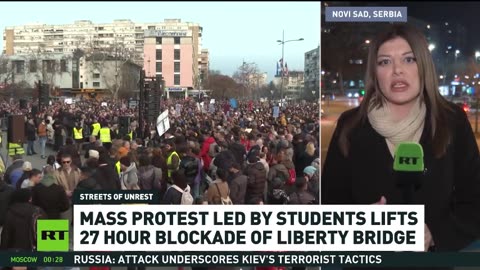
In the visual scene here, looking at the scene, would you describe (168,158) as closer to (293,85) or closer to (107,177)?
(107,177)

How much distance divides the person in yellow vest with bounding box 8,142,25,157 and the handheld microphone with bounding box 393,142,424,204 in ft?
7.37

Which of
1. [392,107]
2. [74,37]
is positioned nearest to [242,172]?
[392,107]

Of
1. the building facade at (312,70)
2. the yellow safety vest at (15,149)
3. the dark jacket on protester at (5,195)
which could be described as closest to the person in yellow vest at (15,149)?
the yellow safety vest at (15,149)

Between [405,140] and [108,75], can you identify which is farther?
[108,75]

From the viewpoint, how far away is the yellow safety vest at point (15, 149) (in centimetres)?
501

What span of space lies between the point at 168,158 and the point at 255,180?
1.77ft

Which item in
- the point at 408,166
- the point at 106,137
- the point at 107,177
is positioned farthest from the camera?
the point at 106,137

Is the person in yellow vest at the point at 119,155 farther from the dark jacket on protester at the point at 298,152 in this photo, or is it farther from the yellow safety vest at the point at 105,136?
the dark jacket on protester at the point at 298,152

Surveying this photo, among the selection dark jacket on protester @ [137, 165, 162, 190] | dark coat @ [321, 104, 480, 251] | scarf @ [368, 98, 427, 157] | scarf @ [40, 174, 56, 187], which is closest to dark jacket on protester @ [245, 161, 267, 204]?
dark coat @ [321, 104, 480, 251]

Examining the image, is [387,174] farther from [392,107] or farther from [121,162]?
[121,162]

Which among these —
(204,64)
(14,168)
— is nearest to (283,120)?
(204,64)

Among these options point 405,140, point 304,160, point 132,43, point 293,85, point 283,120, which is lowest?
point 304,160

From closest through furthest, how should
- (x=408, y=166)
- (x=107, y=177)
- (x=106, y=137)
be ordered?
(x=408, y=166), (x=107, y=177), (x=106, y=137)

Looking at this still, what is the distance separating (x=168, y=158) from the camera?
4969 millimetres
